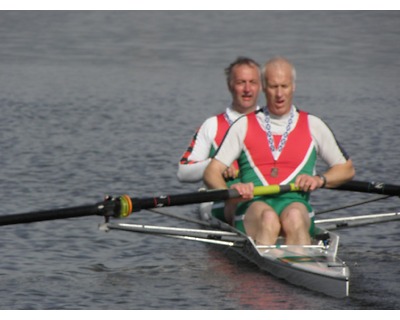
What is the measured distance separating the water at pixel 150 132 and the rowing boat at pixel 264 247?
135 millimetres

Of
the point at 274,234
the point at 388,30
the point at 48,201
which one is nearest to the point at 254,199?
the point at 274,234

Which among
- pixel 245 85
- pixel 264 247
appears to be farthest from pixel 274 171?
pixel 245 85

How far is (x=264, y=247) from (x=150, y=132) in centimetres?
967

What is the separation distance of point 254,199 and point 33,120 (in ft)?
35.6

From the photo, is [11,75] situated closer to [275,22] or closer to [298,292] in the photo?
[275,22]

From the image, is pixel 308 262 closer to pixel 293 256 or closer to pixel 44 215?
pixel 293 256

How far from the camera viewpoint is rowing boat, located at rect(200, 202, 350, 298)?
508 inches

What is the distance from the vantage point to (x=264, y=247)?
1380 cm

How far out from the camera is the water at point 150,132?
13.7 metres

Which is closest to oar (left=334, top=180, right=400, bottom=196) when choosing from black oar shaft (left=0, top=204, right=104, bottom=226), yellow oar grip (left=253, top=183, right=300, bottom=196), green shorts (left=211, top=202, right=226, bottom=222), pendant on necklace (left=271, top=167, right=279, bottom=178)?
pendant on necklace (left=271, top=167, right=279, bottom=178)

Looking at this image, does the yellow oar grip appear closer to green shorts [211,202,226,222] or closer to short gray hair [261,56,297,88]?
short gray hair [261,56,297,88]

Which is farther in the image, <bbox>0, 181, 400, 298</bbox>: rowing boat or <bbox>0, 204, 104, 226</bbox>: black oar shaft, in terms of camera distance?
<bbox>0, 204, 104, 226</bbox>: black oar shaft

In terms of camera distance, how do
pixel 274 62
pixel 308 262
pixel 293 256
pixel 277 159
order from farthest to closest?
pixel 277 159
pixel 274 62
pixel 293 256
pixel 308 262

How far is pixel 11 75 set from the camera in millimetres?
29641
